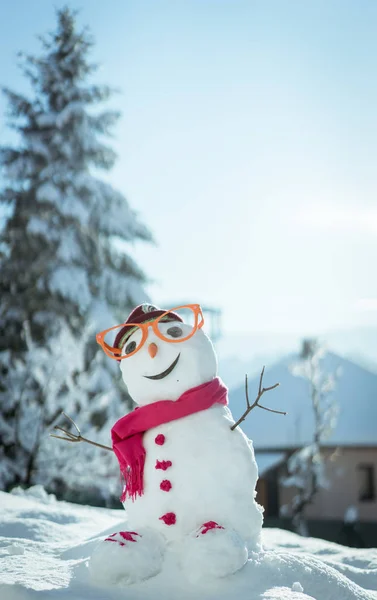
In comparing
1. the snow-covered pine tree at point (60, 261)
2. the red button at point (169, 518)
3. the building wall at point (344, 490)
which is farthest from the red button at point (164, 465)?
the building wall at point (344, 490)

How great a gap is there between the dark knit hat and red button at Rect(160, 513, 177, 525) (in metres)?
0.94

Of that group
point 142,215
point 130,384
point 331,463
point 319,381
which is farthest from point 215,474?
point 331,463

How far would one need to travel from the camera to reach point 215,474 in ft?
9.52

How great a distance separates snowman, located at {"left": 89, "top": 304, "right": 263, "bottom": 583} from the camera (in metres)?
2.68

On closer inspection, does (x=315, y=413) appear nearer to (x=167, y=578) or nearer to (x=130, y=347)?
(x=130, y=347)

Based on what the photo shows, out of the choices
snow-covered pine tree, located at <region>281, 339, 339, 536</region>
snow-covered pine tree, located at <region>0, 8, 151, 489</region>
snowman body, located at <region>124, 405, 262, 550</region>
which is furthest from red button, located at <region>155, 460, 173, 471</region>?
snow-covered pine tree, located at <region>281, 339, 339, 536</region>

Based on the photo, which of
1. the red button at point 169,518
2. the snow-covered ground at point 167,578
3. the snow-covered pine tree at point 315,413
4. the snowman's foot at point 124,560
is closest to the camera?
the snow-covered ground at point 167,578

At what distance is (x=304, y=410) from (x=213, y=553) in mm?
15228

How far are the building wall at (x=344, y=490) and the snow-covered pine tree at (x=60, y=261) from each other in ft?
26.9

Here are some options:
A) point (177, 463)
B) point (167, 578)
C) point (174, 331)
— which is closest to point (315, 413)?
point (174, 331)

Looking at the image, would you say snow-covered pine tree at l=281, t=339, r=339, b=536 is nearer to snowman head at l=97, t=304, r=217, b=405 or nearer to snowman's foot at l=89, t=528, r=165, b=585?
snowman head at l=97, t=304, r=217, b=405

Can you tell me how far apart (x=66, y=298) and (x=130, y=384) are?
847 cm

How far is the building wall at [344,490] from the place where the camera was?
1642 cm

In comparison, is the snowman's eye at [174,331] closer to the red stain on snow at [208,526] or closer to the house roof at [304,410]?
the red stain on snow at [208,526]
